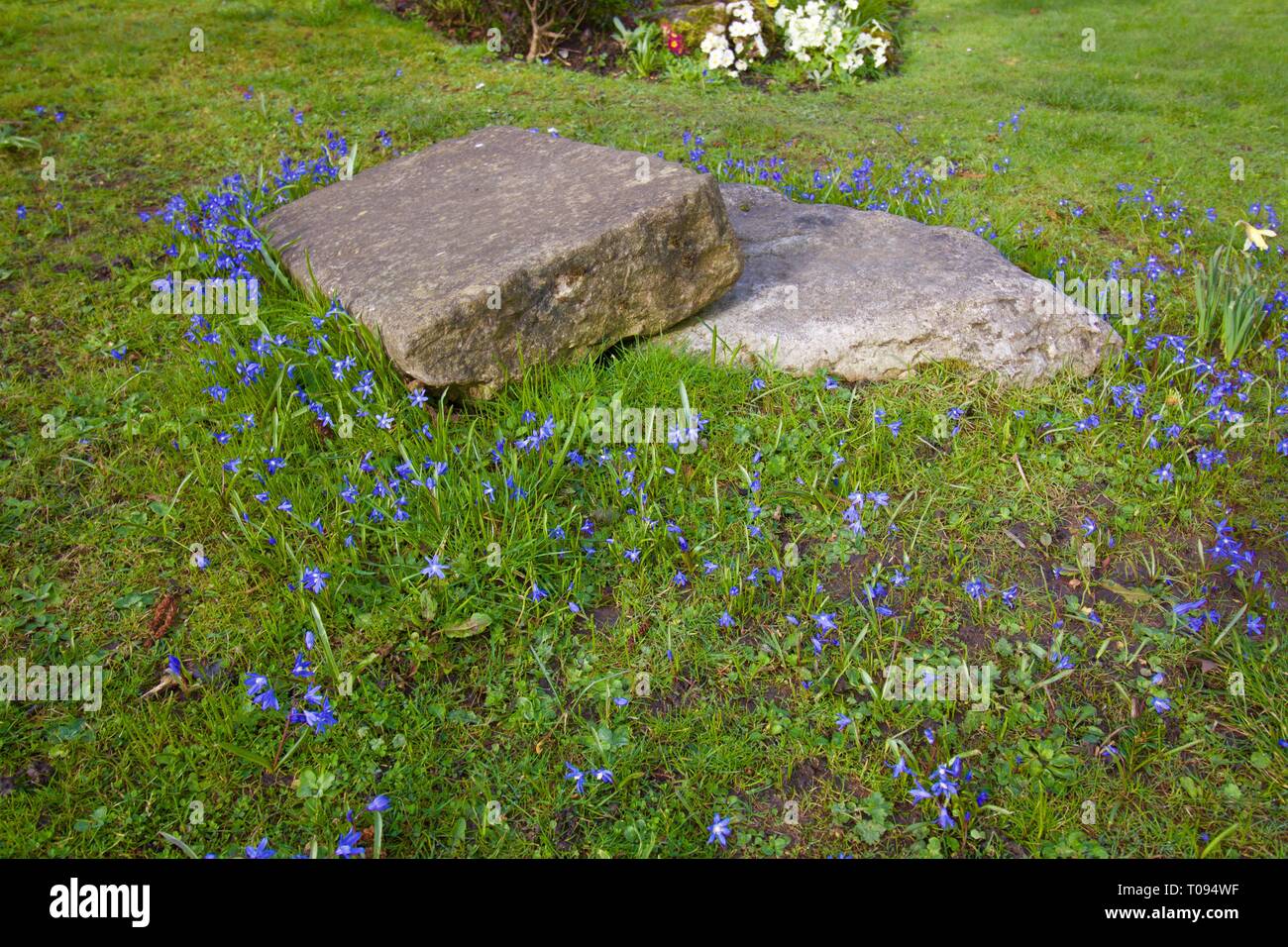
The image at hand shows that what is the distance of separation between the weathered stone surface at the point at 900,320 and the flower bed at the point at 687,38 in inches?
162

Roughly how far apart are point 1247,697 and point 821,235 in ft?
9.93

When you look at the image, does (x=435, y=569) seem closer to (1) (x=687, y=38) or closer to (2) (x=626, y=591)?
(2) (x=626, y=591)

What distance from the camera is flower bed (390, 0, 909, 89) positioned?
810 centimetres

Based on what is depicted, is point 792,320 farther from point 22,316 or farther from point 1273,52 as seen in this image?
point 1273,52

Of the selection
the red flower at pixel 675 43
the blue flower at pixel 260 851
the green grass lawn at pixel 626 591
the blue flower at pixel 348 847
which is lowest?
the blue flower at pixel 260 851

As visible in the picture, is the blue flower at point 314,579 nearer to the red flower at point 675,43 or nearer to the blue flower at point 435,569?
the blue flower at point 435,569

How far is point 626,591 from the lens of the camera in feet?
10.9

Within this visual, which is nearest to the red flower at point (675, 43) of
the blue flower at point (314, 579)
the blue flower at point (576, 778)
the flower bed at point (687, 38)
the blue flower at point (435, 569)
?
the flower bed at point (687, 38)

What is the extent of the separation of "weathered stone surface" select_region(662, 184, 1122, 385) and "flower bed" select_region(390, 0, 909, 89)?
412 cm

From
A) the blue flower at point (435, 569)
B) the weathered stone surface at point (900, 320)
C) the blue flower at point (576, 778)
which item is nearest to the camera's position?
the blue flower at point (576, 778)

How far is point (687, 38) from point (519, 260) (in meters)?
5.42

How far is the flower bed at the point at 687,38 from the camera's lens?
8.10 m

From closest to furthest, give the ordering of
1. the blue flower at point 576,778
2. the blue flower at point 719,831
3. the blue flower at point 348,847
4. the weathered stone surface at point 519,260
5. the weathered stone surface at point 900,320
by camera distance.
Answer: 1. the blue flower at point 348,847
2. the blue flower at point 719,831
3. the blue flower at point 576,778
4. the weathered stone surface at point 519,260
5. the weathered stone surface at point 900,320
